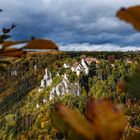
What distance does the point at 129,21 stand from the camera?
2.91 ft

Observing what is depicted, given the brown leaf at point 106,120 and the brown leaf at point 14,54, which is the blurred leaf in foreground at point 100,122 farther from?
the brown leaf at point 14,54

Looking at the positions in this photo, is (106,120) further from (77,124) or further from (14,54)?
(14,54)

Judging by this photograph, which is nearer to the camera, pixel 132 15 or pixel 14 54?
pixel 132 15

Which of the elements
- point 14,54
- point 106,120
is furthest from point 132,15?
point 14,54

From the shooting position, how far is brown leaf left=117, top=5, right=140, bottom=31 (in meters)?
0.87

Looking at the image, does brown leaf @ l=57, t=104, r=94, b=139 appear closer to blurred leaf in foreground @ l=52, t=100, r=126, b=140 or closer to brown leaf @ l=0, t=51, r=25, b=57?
blurred leaf in foreground @ l=52, t=100, r=126, b=140

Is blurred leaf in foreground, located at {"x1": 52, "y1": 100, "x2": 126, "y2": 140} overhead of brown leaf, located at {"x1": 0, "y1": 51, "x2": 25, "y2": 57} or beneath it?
beneath

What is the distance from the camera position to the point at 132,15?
87 centimetres

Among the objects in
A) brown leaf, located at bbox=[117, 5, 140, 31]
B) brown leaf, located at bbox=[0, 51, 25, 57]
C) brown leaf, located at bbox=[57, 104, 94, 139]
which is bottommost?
brown leaf, located at bbox=[57, 104, 94, 139]

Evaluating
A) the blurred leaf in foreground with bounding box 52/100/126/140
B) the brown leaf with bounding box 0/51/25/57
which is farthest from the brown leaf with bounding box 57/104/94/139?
the brown leaf with bounding box 0/51/25/57

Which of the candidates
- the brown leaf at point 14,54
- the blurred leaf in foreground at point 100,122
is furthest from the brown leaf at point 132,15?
the brown leaf at point 14,54

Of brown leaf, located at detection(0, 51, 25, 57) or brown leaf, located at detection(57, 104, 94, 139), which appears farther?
brown leaf, located at detection(0, 51, 25, 57)

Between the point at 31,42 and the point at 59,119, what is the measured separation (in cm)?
36

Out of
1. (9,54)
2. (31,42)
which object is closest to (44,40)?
(31,42)
